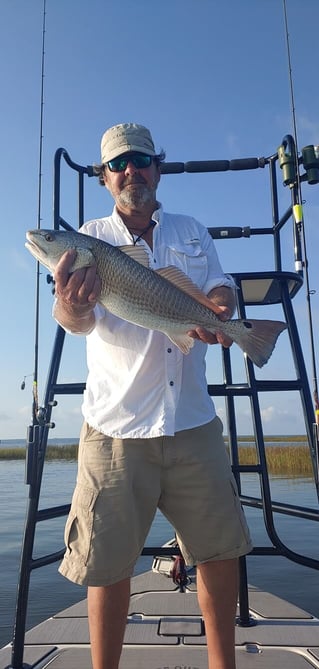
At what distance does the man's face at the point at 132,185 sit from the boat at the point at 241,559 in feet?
3.17

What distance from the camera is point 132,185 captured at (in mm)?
3244

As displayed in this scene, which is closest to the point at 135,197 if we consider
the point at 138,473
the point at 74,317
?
the point at 74,317

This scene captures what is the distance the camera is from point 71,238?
2912 millimetres

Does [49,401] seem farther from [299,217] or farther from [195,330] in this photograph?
[299,217]

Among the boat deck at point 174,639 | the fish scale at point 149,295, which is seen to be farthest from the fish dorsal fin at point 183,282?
the boat deck at point 174,639

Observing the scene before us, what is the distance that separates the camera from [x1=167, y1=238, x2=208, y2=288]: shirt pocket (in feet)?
10.8

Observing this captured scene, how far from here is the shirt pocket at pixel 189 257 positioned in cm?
328

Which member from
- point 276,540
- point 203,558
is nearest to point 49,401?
point 203,558

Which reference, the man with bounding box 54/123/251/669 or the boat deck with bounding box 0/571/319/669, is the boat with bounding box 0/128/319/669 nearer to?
the boat deck with bounding box 0/571/319/669

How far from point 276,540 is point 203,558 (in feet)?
3.50

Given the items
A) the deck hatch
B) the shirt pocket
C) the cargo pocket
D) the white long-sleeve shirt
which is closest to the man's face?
the white long-sleeve shirt

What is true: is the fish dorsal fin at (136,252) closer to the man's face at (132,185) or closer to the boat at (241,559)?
the man's face at (132,185)

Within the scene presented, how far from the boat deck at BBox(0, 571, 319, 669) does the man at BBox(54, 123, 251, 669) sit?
716 mm

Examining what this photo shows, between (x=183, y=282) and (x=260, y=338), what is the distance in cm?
57
